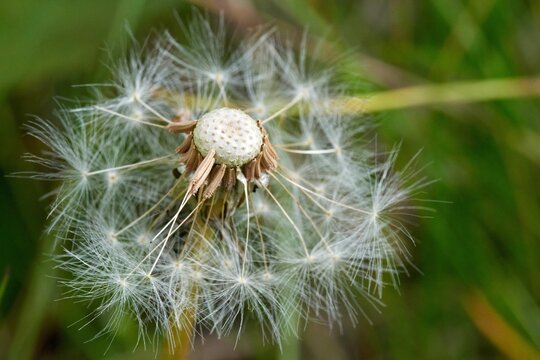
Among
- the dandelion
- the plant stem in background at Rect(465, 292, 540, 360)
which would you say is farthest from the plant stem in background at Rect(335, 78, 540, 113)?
the plant stem in background at Rect(465, 292, 540, 360)

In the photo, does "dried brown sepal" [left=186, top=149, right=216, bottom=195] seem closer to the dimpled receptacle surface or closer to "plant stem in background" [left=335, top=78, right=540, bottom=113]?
the dimpled receptacle surface

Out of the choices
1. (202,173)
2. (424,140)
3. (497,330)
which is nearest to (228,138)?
(202,173)

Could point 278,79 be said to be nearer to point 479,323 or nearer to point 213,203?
point 213,203

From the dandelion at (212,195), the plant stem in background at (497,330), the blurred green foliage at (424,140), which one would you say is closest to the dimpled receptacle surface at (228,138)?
the dandelion at (212,195)

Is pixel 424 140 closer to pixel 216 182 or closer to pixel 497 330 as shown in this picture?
pixel 497 330

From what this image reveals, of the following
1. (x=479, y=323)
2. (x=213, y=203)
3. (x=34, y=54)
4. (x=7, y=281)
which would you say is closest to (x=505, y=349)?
(x=479, y=323)

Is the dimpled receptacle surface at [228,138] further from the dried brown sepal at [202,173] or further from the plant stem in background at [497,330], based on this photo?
the plant stem in background at [497,330]
